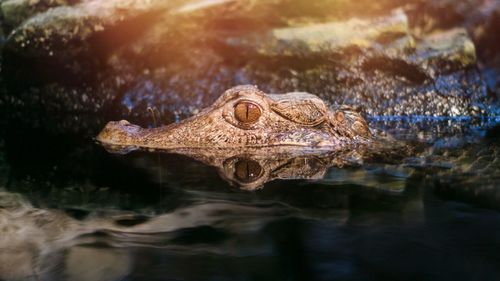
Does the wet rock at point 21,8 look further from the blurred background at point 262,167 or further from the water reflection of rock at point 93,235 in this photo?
the water reflection of rock at point 93,235

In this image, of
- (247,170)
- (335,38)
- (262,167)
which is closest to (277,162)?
(262,167)

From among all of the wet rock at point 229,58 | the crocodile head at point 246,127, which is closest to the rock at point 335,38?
the wet rock at point 229,58

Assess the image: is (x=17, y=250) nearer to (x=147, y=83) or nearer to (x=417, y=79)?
(x=147, y=83)

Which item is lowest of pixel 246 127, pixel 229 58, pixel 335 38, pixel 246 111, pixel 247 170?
pixel 247 170

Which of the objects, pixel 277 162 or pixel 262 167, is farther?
pixel 277 162

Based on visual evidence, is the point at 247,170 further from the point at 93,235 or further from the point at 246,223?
the point at 93,235

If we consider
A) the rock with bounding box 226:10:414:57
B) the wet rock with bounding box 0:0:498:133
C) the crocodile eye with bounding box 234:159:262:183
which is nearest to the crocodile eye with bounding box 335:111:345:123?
the crocodile eye with bounding box 234:159:262:183

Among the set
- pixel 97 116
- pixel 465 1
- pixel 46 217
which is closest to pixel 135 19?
pixel 97 116
